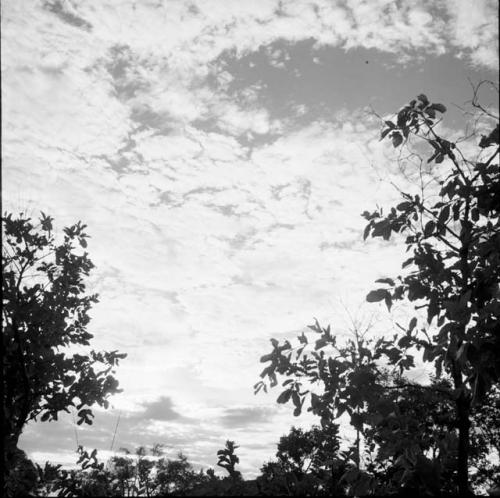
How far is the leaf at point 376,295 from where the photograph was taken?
11.7 ft

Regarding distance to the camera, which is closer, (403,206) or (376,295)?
(376,295)

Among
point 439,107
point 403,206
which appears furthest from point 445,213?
point 439,107

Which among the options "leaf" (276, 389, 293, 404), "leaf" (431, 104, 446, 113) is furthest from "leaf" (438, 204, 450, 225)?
"leaf" (276, 389, 293, 404)

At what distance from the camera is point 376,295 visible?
3574 millimetres

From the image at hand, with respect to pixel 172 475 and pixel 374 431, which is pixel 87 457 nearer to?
pixel 374 431

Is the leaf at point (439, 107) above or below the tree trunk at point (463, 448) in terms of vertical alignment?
above

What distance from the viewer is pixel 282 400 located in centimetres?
342

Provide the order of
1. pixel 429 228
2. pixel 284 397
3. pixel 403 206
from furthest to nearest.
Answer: pixel 403 206, pixel 429 228, pixel 284 397

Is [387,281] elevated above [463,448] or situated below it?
above

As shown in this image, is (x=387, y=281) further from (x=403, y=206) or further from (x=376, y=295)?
(x=403, y=206)

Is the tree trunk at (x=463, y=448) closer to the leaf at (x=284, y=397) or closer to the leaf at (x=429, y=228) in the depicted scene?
the leaf at (x=429, y=228)

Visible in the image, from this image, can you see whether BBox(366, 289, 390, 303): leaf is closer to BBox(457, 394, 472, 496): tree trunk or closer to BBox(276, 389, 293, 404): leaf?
Result: BBox(276, 389, 293, 404): leaf

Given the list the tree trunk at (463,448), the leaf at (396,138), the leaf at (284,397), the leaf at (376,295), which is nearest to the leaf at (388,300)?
the leaf at (376,295)

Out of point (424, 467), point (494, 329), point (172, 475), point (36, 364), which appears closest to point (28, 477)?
point (36, 364)
